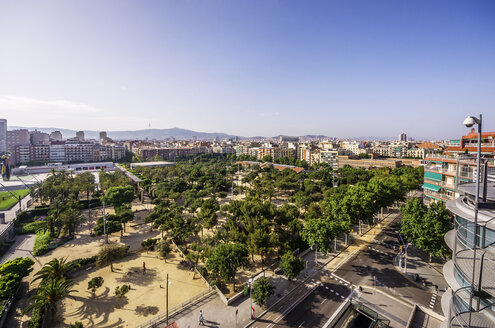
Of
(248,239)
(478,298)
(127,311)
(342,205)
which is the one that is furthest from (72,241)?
(478,298)

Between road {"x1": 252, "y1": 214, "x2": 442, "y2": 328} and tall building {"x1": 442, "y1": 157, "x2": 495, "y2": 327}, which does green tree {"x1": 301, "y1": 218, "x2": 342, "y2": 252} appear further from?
tall building {"x1": 442, "y1": 157, "x2": 495, "y2": 327}

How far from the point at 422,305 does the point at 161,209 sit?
1478 inches

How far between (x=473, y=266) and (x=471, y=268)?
8.22 ft

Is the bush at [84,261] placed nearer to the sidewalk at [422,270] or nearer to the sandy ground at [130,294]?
the sandy ground at [130,294]

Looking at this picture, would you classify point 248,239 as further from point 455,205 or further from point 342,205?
point 455,205

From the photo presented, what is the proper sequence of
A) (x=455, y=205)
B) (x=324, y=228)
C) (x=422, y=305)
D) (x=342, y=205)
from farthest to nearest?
(x=342, y=205) < (x=324, y=228) < (x=422, y=305) < (x=455, y=205)

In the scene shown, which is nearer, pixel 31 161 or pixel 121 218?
pixel 121 218

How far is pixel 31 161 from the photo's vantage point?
11912 centimetres

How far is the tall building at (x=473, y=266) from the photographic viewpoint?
10297 mm

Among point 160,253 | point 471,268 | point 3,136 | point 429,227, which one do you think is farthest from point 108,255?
point 3,136

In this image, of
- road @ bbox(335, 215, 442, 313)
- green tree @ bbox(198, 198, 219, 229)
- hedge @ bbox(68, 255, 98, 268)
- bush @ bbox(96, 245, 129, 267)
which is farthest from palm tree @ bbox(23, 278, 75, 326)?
road @ bbox(335, 215, 442, 313)

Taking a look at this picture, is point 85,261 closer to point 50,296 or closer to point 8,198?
point 50,296

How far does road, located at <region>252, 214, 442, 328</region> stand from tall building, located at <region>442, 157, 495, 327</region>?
966 centimetres


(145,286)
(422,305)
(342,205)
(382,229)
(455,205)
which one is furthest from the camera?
(382,229)
